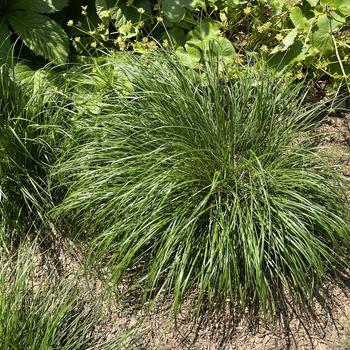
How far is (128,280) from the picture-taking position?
269cm

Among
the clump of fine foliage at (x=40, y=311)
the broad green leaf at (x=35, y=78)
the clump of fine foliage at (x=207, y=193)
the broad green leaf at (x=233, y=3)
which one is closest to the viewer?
the clump of fine foliage at (x=40, y=311)

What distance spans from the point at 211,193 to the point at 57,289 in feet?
2.63

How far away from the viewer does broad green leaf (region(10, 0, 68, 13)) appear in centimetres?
311

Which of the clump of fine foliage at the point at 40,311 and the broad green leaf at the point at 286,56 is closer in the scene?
the clump of fine foliage at the point at 40,311

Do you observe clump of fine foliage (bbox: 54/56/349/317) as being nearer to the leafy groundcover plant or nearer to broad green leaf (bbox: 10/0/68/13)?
the leafy groundcover plant

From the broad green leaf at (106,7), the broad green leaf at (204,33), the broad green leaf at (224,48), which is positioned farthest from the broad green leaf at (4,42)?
the broad green leaf at (224,48)

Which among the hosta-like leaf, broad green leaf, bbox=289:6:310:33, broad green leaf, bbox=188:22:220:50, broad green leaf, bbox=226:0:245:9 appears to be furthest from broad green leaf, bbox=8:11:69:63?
the hosta-like leaf

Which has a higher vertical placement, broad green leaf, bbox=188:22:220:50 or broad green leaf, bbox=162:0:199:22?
broad green leaf, bbox=162:0:199:22

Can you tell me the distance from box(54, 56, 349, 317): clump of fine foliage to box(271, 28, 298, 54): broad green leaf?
32 centimetres

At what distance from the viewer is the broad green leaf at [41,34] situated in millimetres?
3094

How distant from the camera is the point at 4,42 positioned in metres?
3.07

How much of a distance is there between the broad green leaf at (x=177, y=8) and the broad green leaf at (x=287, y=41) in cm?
50

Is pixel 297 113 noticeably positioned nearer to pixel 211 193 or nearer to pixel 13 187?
pixel 211 193

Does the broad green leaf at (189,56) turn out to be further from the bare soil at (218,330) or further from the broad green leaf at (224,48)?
the bare soil at (218,330)
